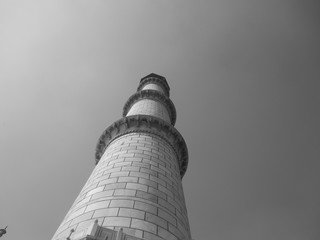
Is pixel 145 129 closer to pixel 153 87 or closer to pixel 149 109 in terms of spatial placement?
pixel 149 109

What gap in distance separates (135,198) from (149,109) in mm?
8107

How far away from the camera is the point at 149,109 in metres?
14.5

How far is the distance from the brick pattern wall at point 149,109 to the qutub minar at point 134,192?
224 cm

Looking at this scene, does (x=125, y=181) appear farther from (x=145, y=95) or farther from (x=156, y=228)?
(x=145, y=95)

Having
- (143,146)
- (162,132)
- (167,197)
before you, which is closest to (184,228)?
(167,197)

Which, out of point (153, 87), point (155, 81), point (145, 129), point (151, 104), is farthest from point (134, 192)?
point (155, 81)

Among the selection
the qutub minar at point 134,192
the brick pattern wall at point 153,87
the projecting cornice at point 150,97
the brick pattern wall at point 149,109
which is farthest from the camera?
the brick pattern wall at point 153,87

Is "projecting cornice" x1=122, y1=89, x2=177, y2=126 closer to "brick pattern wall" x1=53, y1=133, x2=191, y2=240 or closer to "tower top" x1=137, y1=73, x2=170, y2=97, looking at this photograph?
"tower top" x1=137, y1=73, x2=170, y2=97

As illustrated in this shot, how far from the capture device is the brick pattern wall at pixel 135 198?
5938mm

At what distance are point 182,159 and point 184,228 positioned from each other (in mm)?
5660

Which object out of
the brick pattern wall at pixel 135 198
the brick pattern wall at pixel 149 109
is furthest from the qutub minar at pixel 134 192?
the brick pattern wall at pixel 149 109

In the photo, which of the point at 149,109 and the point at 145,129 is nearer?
the point at 145,129

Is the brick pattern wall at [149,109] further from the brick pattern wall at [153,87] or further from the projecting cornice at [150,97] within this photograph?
the brick pattern wall at [153,87]

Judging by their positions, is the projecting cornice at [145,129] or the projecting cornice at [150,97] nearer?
A: the projecting cornice at [145,129]
